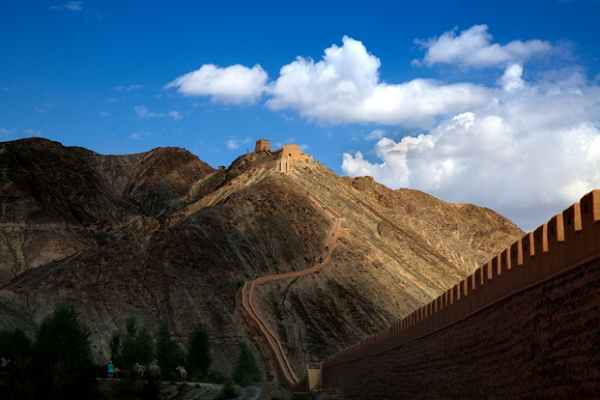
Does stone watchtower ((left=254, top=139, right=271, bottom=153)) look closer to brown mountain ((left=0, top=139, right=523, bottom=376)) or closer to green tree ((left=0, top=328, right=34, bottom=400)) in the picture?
brown mountain ((left=0, top=139, right=523, bottom=376))

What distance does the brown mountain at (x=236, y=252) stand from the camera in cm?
5762

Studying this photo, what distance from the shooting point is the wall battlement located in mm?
8539

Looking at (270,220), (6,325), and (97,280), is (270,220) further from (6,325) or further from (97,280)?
(6,325)

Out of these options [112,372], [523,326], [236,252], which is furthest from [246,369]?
[523,326]

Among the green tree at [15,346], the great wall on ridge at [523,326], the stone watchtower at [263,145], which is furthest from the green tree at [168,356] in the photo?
the stone watchtower at [263,145]

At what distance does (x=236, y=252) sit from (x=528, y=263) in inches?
2270

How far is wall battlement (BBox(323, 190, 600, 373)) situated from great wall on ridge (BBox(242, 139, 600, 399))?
1 cm

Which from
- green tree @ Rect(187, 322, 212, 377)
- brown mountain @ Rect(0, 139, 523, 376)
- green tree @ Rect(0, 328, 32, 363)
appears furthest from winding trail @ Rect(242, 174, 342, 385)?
green tree @ Rect(0, 328, 32, 363)

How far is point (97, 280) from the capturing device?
5894 cm

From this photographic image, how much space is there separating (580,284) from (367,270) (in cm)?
6174

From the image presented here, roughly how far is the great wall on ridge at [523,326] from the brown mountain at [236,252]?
35.5 meters

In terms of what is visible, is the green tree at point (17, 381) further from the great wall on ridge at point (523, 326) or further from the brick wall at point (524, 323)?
the brick wall at point (524, 323)

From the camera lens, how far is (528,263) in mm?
10727

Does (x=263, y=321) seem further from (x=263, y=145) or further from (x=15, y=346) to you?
(x=263, y=145)
